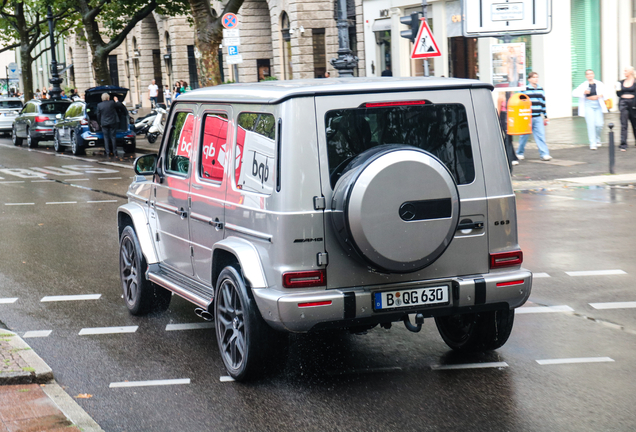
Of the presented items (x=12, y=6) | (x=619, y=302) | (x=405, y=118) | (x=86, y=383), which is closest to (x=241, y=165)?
(x=405, y=118)

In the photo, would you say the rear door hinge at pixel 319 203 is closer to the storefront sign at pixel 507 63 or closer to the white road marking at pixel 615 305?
the white road marking at pixel 615 305

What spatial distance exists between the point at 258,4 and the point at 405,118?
132 feet

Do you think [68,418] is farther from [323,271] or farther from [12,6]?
[12,6]

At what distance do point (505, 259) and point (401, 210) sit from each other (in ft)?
3.02

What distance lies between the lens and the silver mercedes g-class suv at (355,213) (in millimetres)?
4953

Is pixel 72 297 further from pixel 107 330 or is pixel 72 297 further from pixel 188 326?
pixel 188 326

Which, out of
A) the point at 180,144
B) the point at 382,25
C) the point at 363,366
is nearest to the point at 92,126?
the point at 382,25

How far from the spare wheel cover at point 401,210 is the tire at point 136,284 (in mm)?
2761

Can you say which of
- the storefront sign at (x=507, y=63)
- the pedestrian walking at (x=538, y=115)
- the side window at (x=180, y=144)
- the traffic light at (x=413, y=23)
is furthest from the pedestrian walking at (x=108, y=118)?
the side window at (x=180, y=144)

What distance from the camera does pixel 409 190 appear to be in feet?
16.1

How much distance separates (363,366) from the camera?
5.74 m

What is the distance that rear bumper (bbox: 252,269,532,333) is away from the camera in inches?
196

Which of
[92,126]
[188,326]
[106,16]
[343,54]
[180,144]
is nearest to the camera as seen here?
[180,144]

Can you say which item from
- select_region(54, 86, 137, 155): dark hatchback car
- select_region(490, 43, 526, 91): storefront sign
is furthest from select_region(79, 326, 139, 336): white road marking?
select_region(54, 86, 137, 155): dark hatchback car
